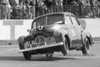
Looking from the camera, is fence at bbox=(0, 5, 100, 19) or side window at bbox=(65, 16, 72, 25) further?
fence at bbox=(0, 5, 100, 19)

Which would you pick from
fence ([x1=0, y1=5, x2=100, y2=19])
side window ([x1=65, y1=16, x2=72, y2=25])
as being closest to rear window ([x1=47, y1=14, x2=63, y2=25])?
side window ([x1=65, y1=16, x2=72, y2=25])

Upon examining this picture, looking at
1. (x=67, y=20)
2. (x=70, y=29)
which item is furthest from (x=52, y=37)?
(x=67, y=20)

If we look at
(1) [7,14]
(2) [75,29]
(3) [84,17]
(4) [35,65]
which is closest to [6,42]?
(1) [7,14]

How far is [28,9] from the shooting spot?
34938 millimetres

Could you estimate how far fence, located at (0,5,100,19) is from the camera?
3359 centimetres

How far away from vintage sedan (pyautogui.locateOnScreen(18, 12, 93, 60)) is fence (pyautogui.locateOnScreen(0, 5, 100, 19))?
16564 mm

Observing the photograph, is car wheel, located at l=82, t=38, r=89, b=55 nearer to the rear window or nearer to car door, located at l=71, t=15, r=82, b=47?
car door, located at l=71, t=15, r=82, b=47

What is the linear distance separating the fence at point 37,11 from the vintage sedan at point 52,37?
1656 cm

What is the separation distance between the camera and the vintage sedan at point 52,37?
15078 mm

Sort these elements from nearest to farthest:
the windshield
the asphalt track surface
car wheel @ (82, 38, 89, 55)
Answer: the asphalt track surface
the windshield
car wheel @ (82, 38, 89, 55)

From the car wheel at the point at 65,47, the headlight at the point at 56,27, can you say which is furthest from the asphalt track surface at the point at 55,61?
the headlight at the point at 56,27

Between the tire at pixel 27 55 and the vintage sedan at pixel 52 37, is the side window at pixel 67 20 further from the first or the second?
the tire at pixel 27 55

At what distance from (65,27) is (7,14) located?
18021 millimetres

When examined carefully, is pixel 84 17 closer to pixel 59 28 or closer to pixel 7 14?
pixel 7 14
